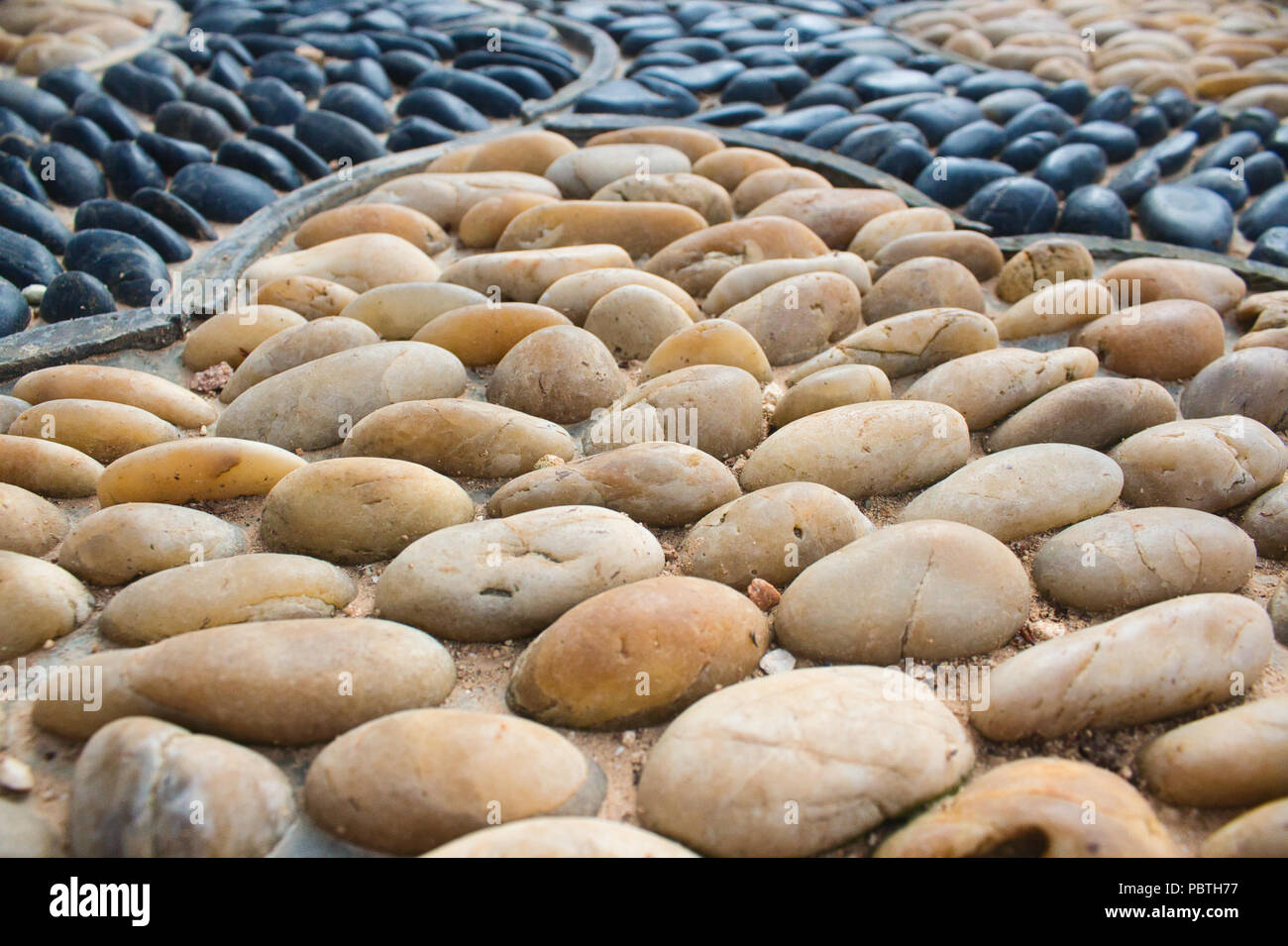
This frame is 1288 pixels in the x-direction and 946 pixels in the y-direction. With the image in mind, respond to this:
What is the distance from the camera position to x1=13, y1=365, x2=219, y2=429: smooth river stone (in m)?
2.17

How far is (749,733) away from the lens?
4.08ft

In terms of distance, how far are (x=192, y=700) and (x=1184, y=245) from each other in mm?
3416

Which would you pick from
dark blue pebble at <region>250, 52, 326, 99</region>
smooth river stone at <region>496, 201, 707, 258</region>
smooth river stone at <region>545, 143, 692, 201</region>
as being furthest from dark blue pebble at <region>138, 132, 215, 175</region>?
smooth river stone at <region>496, 201, 707, 258</region>

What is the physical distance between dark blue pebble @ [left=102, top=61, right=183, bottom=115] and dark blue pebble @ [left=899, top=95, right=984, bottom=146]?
3.26 metres

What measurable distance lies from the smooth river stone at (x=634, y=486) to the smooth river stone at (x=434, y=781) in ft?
1.91

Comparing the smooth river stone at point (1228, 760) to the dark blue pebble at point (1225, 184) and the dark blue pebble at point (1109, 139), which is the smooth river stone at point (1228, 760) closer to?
the dark blue pebble at point (1225, 184)

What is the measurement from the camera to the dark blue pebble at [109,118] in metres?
3.66

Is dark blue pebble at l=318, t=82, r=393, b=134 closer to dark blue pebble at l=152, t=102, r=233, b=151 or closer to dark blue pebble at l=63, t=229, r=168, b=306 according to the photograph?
dark blue pebble at l=152, t=102, r=233, b=151

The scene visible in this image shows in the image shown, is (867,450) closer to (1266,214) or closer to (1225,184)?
(1266,214)

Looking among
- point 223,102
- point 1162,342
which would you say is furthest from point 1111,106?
point 223,102

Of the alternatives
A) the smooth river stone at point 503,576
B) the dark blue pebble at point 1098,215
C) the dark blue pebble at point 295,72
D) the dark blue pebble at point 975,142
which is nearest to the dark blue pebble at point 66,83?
the dark blue pebble at point 295,72

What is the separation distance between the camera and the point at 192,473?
6.07 feet
